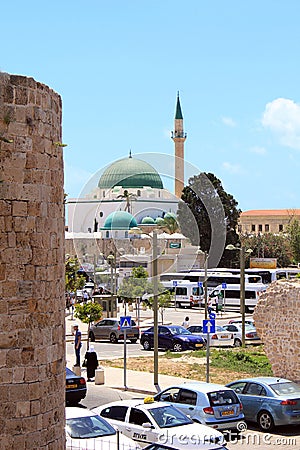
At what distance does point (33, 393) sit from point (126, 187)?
88.6 meters

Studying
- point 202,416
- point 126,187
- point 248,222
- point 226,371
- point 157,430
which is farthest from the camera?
point 248,222

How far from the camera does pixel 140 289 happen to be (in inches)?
1515

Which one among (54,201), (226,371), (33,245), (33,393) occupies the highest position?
(54,201)

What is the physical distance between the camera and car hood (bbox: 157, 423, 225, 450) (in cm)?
1000

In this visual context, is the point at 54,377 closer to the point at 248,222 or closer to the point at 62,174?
the point at 62,174

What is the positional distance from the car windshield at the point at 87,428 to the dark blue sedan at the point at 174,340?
15.4 metres

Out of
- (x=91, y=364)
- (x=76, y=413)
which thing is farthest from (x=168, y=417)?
(x=91, y=364)

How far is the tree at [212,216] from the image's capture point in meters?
66.5

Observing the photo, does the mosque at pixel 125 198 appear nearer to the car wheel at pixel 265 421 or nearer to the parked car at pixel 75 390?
the parked car at pixel 75 390

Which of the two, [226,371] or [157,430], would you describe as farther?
[226,371]

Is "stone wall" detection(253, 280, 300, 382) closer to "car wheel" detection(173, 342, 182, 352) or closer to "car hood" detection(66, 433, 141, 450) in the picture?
"car hood" detection(66, 433, 141, 450)

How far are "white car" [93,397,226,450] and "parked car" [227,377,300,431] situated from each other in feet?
8.35

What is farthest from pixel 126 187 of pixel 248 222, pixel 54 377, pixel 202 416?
pixel 54 377

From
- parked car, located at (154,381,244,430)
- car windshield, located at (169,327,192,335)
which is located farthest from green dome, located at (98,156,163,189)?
parked car, located at (154,381,244,430)
